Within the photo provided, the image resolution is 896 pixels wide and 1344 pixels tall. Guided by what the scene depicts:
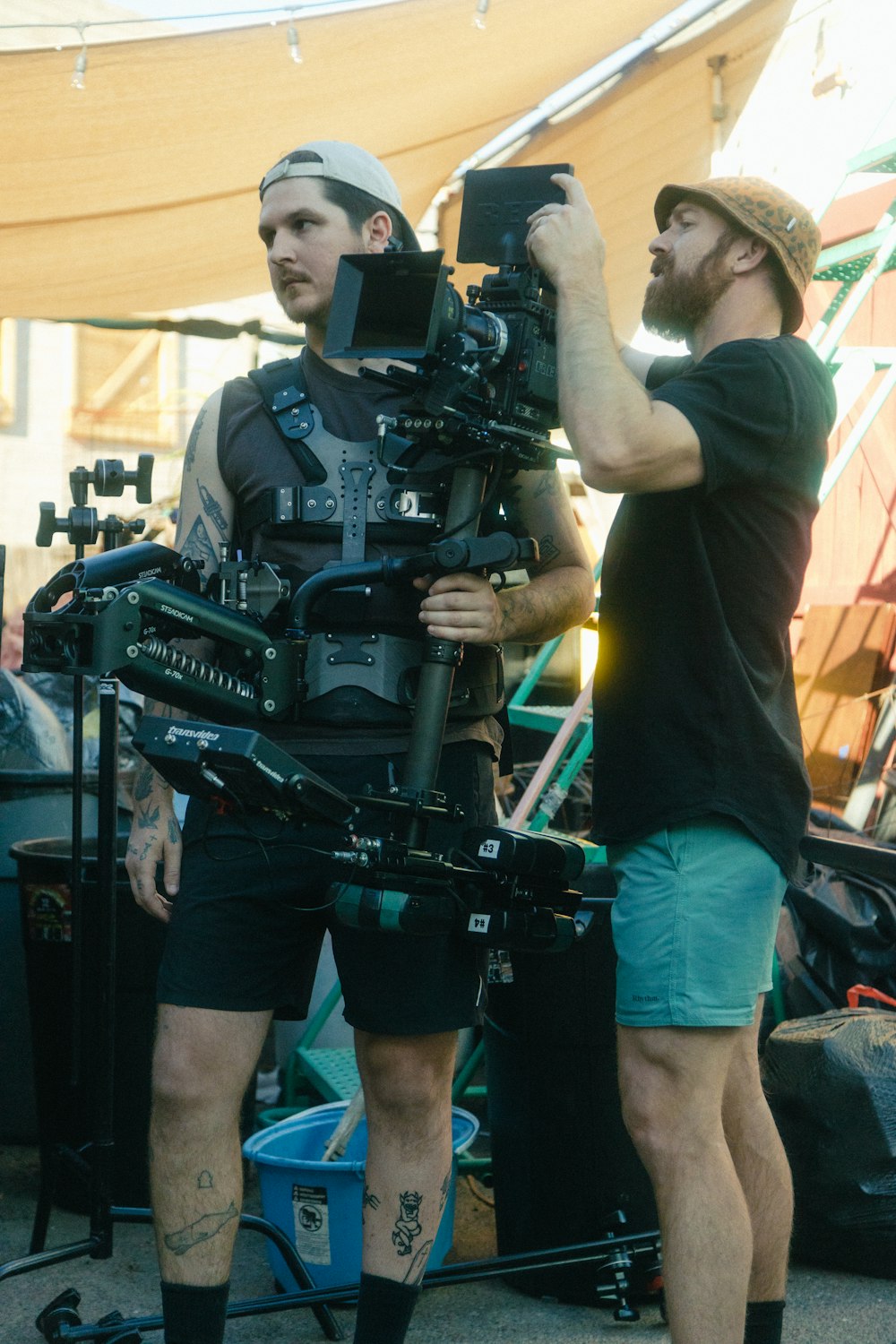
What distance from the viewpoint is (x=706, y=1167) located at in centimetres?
180

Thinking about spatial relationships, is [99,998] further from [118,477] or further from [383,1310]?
[118,477]

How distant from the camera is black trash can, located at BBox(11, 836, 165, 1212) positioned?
3.01 meters

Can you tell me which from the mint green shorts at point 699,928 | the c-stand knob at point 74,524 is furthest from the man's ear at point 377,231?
the mint green shorts at point 699,928

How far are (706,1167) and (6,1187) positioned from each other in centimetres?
220

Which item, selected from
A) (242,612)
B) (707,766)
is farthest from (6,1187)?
(707,766)

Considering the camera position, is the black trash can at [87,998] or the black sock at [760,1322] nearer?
the black sock at [760,1322]

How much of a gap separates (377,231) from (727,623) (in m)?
0.98

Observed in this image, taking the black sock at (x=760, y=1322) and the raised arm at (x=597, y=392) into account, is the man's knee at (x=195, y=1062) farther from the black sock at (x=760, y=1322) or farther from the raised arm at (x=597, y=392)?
the raised arm at (x=597, y=392)

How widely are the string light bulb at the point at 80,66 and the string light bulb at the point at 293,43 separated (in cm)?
60

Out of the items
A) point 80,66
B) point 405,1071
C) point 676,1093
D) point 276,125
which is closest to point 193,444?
point 405,1071

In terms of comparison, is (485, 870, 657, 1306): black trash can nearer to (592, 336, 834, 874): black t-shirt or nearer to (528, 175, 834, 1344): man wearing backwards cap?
(528, 175, 834, 1344): man wearing backwards cap

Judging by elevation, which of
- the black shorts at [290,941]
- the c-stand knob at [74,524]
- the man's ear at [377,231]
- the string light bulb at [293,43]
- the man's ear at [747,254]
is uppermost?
the string light bulb at [293,43]

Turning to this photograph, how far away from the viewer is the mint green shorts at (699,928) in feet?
5.98

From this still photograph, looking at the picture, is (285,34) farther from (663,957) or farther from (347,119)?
(663,957)
